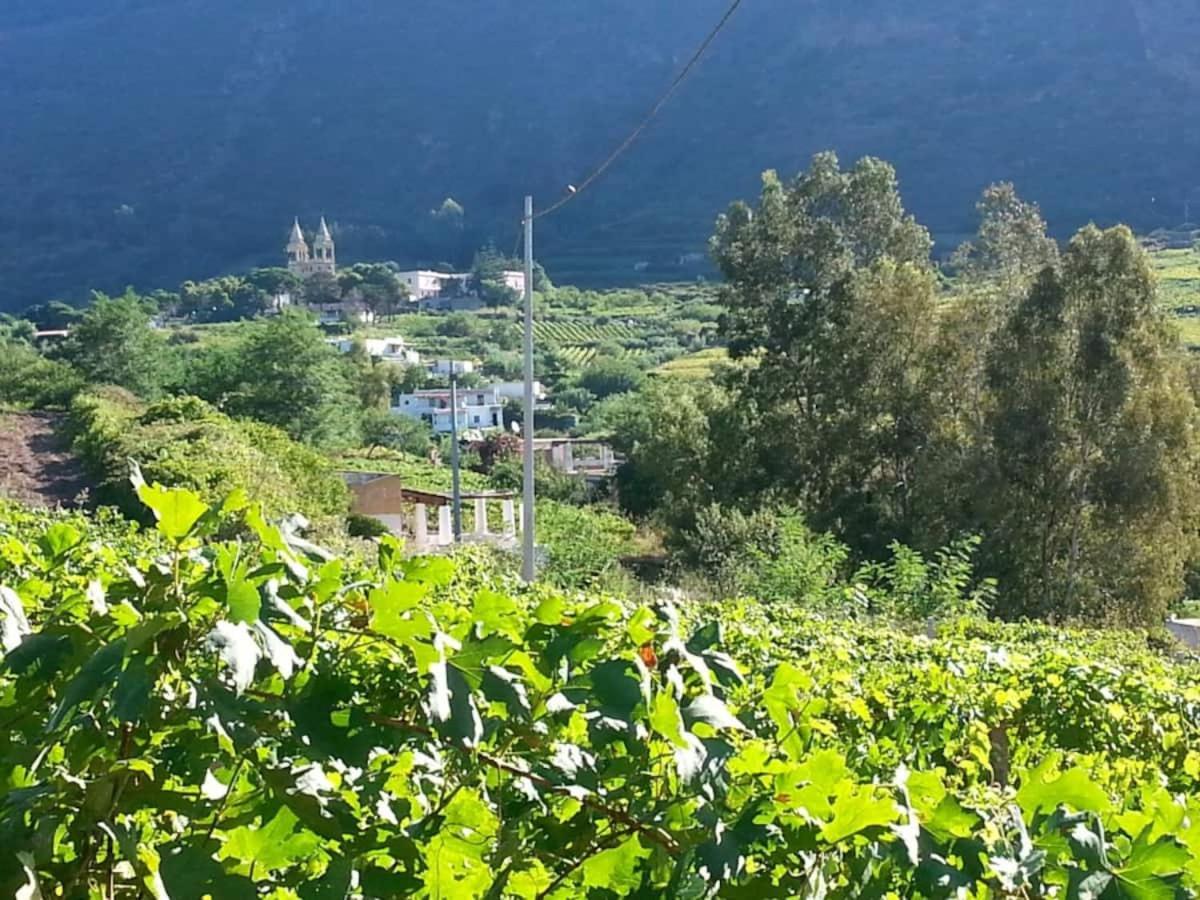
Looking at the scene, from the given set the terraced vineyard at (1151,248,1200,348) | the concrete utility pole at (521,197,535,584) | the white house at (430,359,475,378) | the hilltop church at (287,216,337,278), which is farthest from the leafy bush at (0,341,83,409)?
the hilltop church at (287,216,337,278)

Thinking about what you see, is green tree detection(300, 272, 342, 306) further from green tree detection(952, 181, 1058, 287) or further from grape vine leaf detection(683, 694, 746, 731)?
grape vine leaf detection(683, 694, 746, 731)

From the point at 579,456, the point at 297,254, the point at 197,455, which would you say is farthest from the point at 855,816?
the point at 297,254

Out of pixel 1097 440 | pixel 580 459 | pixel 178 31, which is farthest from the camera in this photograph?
pixel 178 31

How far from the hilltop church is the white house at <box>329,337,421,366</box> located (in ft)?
47.7

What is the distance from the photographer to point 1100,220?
83375 millimetres

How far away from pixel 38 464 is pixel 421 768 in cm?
2168

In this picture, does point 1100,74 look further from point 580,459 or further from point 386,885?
point 386,885

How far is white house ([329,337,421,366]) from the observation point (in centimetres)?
6738

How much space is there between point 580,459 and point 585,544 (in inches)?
1132

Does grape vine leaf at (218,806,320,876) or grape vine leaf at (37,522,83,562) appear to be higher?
grape vine leaf at (37,522,83,562)

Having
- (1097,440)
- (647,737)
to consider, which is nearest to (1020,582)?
(1097,440)

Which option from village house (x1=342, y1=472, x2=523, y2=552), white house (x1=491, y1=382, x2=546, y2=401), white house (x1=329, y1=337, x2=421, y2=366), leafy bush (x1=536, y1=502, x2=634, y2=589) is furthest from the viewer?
white house (x1=491, y1=382, x2=546, y2=401)

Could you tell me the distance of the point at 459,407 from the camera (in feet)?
209

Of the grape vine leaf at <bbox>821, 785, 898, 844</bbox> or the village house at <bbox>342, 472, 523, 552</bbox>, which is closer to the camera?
the grape vine leaf at <bbox>821, 785, 898, 844</bbox>
